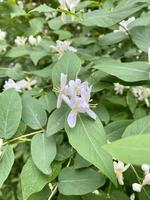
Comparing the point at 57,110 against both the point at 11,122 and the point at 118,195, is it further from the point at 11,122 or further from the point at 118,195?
the point at 118,195

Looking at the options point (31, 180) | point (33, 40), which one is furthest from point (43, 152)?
point (33, 40)

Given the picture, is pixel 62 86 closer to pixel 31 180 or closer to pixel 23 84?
pixel 31 180

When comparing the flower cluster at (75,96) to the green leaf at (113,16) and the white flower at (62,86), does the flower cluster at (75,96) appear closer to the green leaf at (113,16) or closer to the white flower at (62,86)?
the white flower at (62,86)

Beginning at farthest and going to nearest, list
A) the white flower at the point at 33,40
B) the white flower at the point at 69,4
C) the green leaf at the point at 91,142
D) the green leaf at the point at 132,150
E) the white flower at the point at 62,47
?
1. the white flower at the point at 33,40
2. the white flower at the point at 62,47
3. the white flower at the point at 69,4
4. the green leaf at the point at 91,142
5. the green leaf at the point at 132,150

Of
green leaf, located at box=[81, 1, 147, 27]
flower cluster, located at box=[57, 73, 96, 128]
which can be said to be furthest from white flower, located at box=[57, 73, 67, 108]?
green leaf, located at box=[81, 1, 147, 27]

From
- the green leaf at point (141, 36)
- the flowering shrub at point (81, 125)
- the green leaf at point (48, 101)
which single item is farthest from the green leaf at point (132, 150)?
the green leaf at point (141, 36)

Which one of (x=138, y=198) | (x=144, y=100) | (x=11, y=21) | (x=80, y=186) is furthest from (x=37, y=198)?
(x=11, y=21)

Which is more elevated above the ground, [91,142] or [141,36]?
[141,36]
